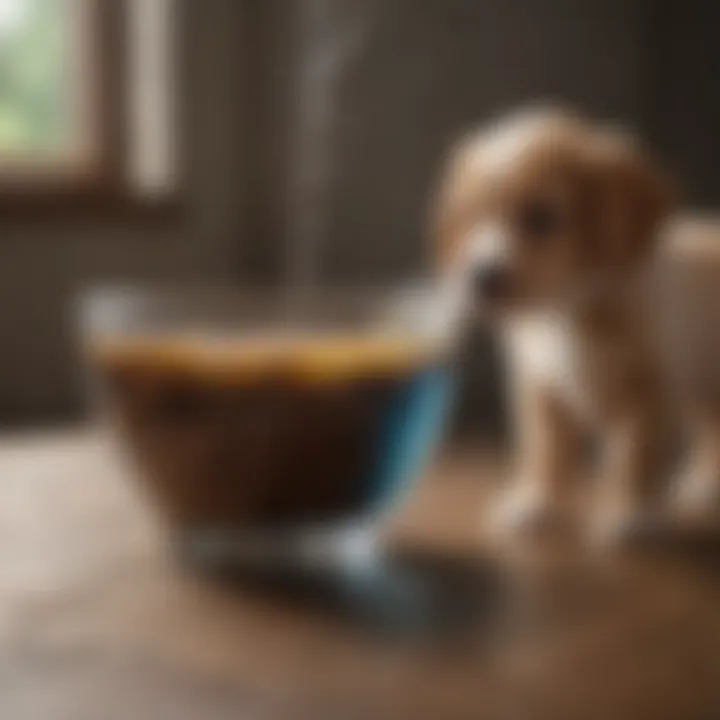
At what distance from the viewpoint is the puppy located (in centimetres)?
78

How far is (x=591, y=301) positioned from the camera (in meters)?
0.80

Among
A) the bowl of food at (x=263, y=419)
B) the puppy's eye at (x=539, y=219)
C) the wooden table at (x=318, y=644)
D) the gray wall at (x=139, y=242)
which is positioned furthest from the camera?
the gray wall at (x=139, y=242)

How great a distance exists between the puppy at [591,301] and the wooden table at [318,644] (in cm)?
9

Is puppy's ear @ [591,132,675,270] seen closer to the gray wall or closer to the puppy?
the puppy

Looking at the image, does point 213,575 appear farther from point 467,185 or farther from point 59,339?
point 59,339

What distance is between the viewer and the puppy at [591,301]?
780 mm

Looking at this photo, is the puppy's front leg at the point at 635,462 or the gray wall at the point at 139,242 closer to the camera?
the puppy's front leg at the point at 635,462

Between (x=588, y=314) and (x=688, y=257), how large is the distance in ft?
0.27

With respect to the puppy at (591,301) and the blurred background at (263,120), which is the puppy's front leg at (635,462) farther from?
the blurred background at (263,120)

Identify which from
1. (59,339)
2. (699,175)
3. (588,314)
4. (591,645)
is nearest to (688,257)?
(588,314)

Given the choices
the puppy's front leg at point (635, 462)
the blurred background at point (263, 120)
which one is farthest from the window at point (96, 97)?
the puppy's front leg at point (635, 462)

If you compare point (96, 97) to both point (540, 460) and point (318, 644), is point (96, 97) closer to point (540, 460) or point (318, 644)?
point (540, 460)

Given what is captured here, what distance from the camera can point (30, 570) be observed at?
678mm

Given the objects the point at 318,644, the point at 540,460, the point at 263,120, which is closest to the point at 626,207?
the point at 540,460
